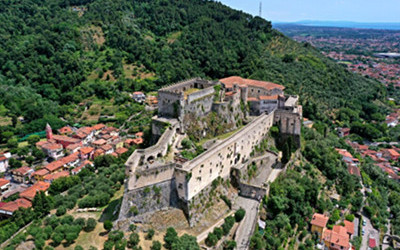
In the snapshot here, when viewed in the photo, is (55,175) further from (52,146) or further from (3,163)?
(3,163)

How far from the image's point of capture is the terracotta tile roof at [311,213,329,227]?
149 feet

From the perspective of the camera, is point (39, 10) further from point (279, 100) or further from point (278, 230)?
point (278, 230)

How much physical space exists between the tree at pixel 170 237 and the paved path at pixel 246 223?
7507mm

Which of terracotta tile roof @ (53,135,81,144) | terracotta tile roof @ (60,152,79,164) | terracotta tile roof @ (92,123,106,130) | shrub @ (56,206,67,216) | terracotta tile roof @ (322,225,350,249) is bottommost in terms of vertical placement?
terracotta tile roof @ (322,225,350,249)

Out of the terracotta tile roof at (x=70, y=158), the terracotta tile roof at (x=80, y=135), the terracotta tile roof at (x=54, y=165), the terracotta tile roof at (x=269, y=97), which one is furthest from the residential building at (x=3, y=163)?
the terracotta tile roof at (x=269, y=97)

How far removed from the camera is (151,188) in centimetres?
3700

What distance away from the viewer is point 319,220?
152 ft

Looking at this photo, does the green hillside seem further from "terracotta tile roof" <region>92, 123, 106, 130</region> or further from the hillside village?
the hillside village

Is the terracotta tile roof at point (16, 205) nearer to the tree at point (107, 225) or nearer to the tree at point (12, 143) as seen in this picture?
the tree at point (107, 225)

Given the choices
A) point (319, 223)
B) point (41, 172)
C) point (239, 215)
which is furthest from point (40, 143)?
point (319, 223)

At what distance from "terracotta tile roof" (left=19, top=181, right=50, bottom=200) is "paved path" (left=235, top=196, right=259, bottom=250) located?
3208cm

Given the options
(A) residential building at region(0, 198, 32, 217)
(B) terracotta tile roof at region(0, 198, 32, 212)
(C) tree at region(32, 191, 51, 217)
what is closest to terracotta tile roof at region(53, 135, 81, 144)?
(B) terracotta tile roof at region(0, 198, 32, 212)

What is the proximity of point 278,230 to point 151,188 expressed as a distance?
1734 centimetres

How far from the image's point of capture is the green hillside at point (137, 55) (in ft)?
316
